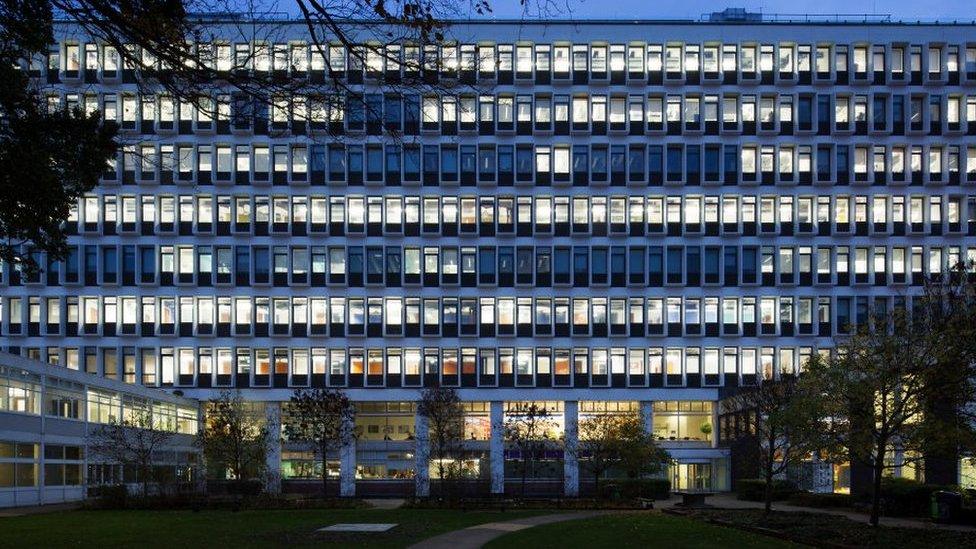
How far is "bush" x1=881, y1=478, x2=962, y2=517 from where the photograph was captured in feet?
136

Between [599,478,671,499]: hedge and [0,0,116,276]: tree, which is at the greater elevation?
[0,0,116,276]: tree

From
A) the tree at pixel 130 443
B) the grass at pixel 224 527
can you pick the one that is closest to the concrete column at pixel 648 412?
the grass at pixel 224 527

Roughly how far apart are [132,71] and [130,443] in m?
50.9

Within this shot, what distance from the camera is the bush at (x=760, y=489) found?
198ft

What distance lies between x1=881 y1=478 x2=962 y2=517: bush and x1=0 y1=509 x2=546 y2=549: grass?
14771 mm

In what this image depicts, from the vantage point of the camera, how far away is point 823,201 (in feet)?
266

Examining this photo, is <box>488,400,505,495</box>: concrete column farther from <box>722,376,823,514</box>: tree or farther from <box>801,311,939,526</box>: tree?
<box>801,311,939,526</box>: tree

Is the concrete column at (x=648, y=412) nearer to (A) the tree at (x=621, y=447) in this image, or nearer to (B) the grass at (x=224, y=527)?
(A) the tree at (x=621, y=447)

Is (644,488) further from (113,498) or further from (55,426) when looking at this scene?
(55,426)

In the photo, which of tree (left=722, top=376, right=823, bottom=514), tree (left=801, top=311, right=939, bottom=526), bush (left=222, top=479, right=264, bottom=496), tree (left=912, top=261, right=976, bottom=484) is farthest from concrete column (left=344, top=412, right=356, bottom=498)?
tree (left=912, top=261, right=976, bottom=484)

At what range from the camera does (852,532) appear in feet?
102

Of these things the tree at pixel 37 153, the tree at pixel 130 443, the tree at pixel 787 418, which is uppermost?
the tree at pixel 37 153

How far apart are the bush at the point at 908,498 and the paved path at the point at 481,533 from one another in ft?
40.0

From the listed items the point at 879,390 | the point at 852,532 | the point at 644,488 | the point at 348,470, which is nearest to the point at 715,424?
the point at 644,488
